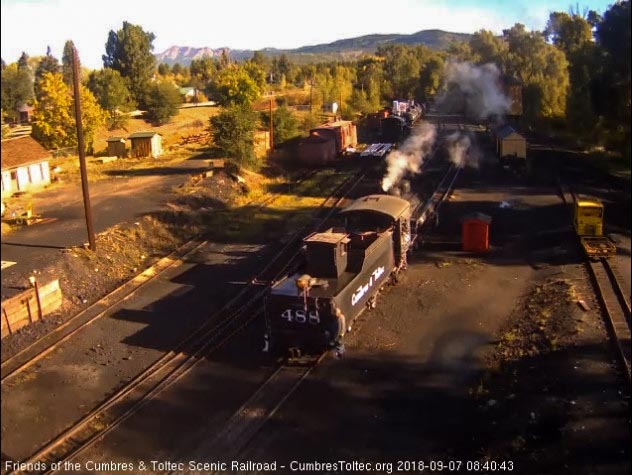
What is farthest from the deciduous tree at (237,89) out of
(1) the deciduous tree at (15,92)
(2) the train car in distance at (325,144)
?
(1) the deciduous tree at (15,92)

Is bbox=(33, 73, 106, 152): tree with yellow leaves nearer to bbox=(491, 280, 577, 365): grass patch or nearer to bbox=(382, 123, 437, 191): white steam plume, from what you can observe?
bbox=(382, 123, 437, 191): white steam plume

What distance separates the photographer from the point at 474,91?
54.0 meters

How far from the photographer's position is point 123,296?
647 inches

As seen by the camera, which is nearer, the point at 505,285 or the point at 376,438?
the point at 376,438

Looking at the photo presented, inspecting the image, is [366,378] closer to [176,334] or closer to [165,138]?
[176,334]

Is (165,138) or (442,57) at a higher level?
(442,57)

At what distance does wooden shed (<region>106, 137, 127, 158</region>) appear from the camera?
41344 millimetres

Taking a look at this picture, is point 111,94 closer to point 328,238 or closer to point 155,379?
point 328,238

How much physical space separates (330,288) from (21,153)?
2433 cm

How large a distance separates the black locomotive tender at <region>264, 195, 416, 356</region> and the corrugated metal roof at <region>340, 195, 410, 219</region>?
0.06 m

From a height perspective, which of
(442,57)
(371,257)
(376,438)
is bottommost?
(376,438)

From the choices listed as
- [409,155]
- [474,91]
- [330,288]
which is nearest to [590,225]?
[330,288]

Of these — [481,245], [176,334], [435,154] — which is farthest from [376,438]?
[435,154]

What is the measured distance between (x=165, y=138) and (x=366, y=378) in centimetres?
4515
